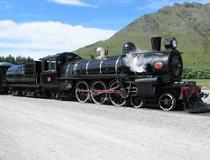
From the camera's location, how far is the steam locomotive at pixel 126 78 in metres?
17.0

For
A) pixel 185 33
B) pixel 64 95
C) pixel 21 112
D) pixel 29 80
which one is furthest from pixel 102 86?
pixel 185 33

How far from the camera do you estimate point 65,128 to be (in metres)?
11.1

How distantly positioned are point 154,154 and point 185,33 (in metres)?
162

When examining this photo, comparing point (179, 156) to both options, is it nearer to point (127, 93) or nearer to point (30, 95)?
point (127, 93)

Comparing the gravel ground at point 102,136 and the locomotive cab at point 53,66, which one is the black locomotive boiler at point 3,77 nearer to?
the locomotive cab at point 53,66

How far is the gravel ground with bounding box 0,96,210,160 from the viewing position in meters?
8.04

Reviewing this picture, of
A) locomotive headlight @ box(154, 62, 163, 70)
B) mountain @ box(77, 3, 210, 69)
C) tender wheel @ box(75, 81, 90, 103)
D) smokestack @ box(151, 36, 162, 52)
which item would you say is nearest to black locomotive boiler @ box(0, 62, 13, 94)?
Result: tender wheel @ box(75, 81, 90, 103)

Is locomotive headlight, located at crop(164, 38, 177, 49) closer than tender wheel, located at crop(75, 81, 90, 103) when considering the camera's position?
Yes

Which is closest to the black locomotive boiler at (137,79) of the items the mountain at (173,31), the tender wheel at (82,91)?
the tender wheel at (82,91)

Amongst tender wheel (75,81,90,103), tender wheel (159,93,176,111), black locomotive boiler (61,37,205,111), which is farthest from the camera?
tender wheel (75,81,90,103)

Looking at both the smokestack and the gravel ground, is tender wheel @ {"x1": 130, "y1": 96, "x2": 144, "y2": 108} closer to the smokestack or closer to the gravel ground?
the smokestack

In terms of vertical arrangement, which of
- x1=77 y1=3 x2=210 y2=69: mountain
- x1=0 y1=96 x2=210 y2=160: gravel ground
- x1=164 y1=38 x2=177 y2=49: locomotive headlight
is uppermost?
x1=77 y1=3 x2=210 y2=69: mountain

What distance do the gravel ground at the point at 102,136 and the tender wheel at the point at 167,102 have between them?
2.13 meters

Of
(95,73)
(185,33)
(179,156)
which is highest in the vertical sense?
(185,33)
